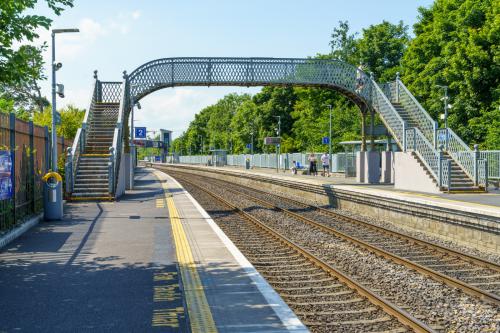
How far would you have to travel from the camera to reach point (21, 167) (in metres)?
14.1

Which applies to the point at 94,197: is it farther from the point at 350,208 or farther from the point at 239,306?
the point at 239,306

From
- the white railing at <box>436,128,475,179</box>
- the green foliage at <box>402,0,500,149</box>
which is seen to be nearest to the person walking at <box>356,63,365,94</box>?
the white railing at <box>436,128,475,179</box>

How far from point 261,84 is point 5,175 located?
17.0 metres

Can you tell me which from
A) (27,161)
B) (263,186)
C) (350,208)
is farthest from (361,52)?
(27,161)

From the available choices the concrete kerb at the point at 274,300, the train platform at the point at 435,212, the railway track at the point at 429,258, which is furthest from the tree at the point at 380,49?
the concrete kerb at the point at 274,300

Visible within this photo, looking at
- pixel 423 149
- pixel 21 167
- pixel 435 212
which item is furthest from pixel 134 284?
pixel 423 149

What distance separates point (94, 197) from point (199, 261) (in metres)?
13.4

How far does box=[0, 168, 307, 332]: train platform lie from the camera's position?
20.0ft

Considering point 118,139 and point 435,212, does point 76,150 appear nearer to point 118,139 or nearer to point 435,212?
point 118,139

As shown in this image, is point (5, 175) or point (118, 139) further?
point (118, 139)

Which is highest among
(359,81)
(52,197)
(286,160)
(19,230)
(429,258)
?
(359,81)

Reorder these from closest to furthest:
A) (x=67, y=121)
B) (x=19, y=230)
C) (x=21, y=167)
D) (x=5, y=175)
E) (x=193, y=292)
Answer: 1. (x=193, y=292)
2. (x=5, y=175)
3. (x=19, y=230)
4. (x=21, y=167)
5. (x=67, y=121)

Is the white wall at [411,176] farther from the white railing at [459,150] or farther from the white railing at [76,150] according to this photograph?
the white railing at [76,150]

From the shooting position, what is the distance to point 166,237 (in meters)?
12.4
